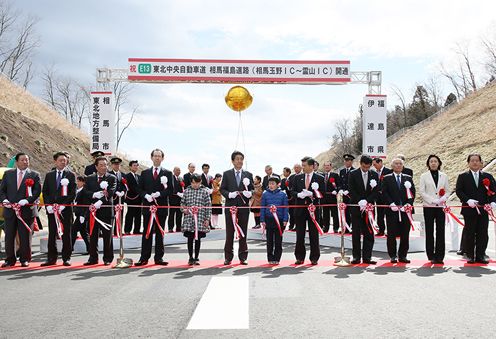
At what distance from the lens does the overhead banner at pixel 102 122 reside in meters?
14.1

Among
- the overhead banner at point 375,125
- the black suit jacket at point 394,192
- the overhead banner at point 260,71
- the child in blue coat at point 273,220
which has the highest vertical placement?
the overhead banner at point 260,71

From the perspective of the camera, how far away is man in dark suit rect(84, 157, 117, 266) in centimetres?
823

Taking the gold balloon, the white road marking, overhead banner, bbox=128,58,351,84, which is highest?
overhead banner, bbox=128,58,351,84

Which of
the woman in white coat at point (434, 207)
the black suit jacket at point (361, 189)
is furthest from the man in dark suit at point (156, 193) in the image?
the woman in white coat at point (434, 207)

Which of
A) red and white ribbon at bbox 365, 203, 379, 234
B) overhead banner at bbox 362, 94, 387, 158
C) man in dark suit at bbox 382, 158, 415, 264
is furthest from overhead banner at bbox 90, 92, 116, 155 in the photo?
man in dark suit at bbox 382, 158, 415, 264

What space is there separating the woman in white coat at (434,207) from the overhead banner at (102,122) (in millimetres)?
9443

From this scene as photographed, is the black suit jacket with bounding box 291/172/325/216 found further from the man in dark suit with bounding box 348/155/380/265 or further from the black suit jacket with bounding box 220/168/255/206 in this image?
the black suit jacket with bounding box 220/168/255/206

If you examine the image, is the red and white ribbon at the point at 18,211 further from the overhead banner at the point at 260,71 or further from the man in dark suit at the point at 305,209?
the overhead banner at the point at 260,71

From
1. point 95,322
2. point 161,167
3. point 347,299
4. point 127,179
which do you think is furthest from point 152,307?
point 127,179

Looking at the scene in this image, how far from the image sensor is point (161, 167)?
8.63 meters

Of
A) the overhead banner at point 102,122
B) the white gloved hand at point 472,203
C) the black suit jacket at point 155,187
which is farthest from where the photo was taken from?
the overhead banner at point 102,122

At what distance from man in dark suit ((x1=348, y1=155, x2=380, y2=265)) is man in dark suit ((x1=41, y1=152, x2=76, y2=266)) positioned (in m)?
5.09

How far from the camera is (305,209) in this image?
8352 millimetres

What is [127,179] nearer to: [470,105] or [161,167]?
[161,167]
